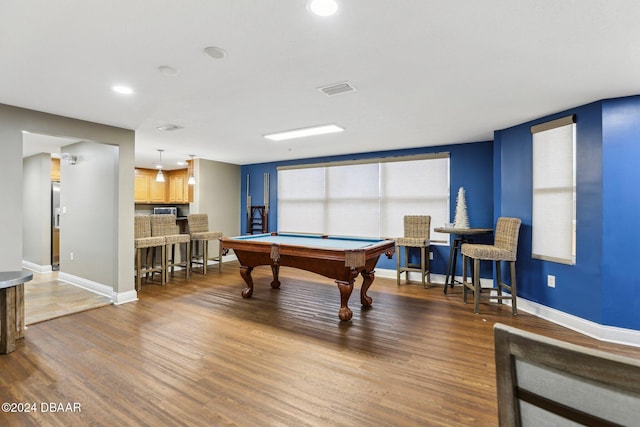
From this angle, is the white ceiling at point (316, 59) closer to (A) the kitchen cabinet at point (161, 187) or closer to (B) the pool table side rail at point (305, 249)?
(B) the pool table side rail at point (305, 249)

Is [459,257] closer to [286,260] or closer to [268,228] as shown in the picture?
[286,260]

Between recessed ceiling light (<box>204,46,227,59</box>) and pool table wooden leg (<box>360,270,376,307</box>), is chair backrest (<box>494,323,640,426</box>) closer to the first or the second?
recessed ceiling light (<box>204,46,227,59</box>)

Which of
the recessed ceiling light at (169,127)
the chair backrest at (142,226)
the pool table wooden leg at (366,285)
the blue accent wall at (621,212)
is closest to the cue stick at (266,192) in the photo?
the chair backrest at (142,226)

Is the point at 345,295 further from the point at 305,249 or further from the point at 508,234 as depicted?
the point at 508,234

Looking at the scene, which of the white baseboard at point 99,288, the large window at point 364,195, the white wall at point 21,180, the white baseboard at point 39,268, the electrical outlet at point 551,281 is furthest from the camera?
the white baseboard at point 39,268

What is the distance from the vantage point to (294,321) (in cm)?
347

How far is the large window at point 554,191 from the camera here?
3449 millimetres

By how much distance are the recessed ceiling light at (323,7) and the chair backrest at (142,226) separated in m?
4.54

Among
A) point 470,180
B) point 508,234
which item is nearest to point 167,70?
point 508,234

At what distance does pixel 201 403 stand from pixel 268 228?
5.55 m

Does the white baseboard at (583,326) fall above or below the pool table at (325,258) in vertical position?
below

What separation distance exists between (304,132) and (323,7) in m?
2.80

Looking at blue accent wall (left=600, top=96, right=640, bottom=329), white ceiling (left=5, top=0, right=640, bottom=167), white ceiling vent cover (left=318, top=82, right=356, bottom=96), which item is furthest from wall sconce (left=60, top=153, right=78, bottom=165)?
blue accent wall (left=600, top=96, right=640, bottom=329)

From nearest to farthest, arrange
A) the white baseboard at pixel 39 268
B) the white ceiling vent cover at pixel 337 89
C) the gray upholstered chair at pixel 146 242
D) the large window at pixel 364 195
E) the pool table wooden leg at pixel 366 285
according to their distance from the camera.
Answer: the white ceiling vent cover at pixel 337 89 → the pool table wooden leg at pixel 366 285 → the gray upholstered chair at pixel 146 242 → the large window at pixel 364 195 → the white baseboard at pixel 39 268
